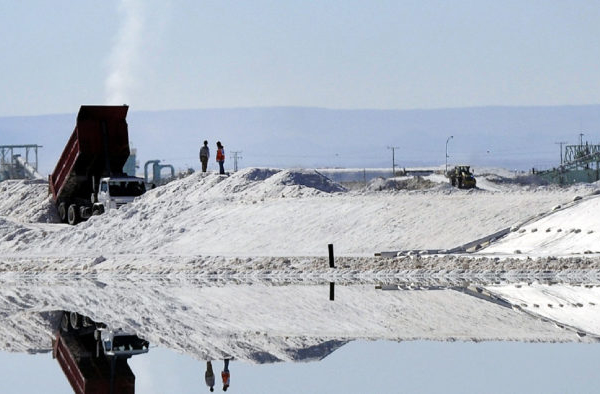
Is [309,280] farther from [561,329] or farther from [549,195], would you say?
[561,329]

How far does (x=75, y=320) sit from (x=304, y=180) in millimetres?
25731

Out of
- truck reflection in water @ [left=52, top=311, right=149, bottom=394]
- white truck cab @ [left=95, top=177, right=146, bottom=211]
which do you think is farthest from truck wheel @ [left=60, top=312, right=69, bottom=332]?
white truck cab @ [left=95, top=177, right=146, bottom=211]

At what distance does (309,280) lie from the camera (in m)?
34.9

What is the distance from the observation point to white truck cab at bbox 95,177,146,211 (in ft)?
159

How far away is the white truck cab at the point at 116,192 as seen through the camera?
4838cm

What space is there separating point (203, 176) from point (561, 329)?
31928mm

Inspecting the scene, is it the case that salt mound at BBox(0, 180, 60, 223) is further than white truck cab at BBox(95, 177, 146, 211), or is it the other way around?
salt mound at BBox(0, 180, 60, 223)

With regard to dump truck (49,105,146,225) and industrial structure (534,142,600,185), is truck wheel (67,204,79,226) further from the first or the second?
industrial structure (534,142,600,185)

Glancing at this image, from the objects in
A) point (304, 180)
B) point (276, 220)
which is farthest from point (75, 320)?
point (304, 180)

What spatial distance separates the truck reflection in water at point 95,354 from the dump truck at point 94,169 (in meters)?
20.7

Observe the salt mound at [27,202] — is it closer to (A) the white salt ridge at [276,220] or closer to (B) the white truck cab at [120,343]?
(A) the white salt ridge at [276,220]

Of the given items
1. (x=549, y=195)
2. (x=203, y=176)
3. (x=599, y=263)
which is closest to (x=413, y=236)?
(x=549, y=195)

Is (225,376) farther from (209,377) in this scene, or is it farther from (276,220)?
(276,220)

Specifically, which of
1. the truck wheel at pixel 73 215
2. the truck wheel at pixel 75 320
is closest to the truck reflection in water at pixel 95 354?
the truck wheel at pixel 75 320
